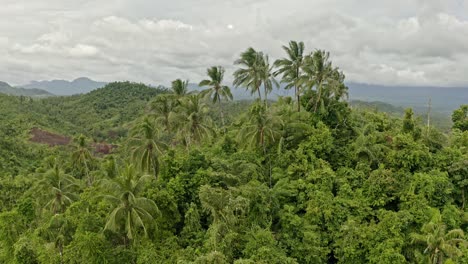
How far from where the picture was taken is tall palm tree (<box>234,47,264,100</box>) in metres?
40.2

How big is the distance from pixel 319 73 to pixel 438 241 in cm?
1886

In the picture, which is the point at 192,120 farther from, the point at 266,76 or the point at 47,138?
the point at 47,138

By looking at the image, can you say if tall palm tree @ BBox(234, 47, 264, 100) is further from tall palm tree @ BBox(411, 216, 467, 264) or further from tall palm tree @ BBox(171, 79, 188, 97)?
tall palm tree @ BBox(411, 216, 467, 264)

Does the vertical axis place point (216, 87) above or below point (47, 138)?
above

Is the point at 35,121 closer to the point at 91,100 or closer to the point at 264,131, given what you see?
the point at 91,100

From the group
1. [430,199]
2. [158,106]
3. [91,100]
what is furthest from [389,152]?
[91,100]

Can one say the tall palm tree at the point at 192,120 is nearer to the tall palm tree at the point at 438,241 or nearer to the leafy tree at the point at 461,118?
the tall palm tree at the point at 438,241

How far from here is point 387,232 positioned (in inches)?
921

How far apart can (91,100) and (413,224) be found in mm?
157449

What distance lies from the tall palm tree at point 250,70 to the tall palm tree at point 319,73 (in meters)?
6.35

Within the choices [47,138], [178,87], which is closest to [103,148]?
[47,138]

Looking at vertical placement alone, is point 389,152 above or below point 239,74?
below

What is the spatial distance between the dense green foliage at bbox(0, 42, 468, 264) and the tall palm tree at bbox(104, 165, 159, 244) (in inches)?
2.7

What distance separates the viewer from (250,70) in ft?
133
